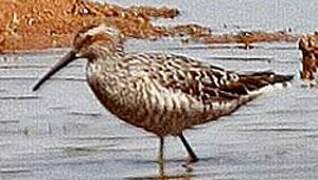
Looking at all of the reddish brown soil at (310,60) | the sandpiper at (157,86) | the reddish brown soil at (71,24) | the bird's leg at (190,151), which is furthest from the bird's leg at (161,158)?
the reddish brown soil at (71,24)

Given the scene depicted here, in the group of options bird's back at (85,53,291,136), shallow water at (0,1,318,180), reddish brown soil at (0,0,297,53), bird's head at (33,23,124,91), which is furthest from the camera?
reddish brown soil at (0,0,297,53)

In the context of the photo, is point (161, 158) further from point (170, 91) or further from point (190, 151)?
point (170, 91)

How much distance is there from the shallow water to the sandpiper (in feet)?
1.05

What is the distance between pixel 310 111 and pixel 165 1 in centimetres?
1026

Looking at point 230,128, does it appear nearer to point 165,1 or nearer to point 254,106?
point 254,106

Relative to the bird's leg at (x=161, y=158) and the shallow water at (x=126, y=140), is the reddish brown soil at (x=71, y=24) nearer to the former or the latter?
the shallow water at (x=126, y=140)

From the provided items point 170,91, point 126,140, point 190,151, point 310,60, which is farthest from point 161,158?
point 310,60

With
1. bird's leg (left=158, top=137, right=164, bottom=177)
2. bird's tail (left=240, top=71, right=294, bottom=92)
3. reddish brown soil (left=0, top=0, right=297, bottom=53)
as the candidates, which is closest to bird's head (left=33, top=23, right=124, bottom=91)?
bird's leg (left=158, top=137, right=164, bottom=177)

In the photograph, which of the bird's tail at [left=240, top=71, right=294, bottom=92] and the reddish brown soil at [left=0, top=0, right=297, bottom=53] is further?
the reddish brown soil at [left=0, top=0, right=297, bottom=53]

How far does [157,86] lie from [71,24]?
9405mm

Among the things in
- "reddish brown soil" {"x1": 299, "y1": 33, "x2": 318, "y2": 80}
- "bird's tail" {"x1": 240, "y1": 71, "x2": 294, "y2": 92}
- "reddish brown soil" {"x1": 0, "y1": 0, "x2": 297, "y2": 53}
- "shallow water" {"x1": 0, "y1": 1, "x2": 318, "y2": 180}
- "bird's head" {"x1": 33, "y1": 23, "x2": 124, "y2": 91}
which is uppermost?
"bird's head" {"x1": 33, "y1": 23, "x2": 124, "y2": 91}

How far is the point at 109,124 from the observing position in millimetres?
13711

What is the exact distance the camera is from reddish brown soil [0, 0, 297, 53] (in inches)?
770

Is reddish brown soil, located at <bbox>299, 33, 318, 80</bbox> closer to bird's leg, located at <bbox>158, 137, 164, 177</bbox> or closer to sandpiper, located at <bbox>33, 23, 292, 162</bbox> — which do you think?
sandpiper, located at <bbox>33, 23, 292, 162</bbox>
